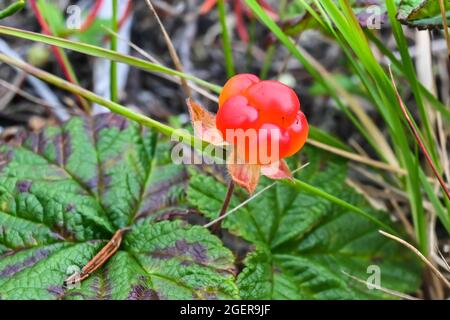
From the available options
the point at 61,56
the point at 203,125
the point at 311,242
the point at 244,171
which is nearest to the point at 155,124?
the point at 203,125

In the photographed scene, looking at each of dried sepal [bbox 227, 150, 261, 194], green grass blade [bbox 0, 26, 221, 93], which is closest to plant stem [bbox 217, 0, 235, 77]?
green grass blade [bbox 0, 26, 221, 93]

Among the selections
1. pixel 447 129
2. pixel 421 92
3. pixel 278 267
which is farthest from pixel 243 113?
pixel 447 129

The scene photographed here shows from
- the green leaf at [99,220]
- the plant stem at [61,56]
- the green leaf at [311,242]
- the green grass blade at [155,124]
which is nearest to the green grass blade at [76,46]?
the green grass blade at [155,124]

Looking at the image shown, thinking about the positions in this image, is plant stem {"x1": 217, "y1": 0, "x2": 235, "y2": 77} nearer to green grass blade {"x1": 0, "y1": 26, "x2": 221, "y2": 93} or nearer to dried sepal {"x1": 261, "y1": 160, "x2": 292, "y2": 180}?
green grass blade {"x1": 0, "y1": 26, "x2": 221, "y2": 93}

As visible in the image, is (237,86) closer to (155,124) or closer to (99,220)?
(155,124)

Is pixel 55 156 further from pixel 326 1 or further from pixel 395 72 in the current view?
pixel 395 72

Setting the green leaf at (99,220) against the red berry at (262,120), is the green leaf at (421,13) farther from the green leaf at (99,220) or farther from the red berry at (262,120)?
the green leaf at (99,220)
